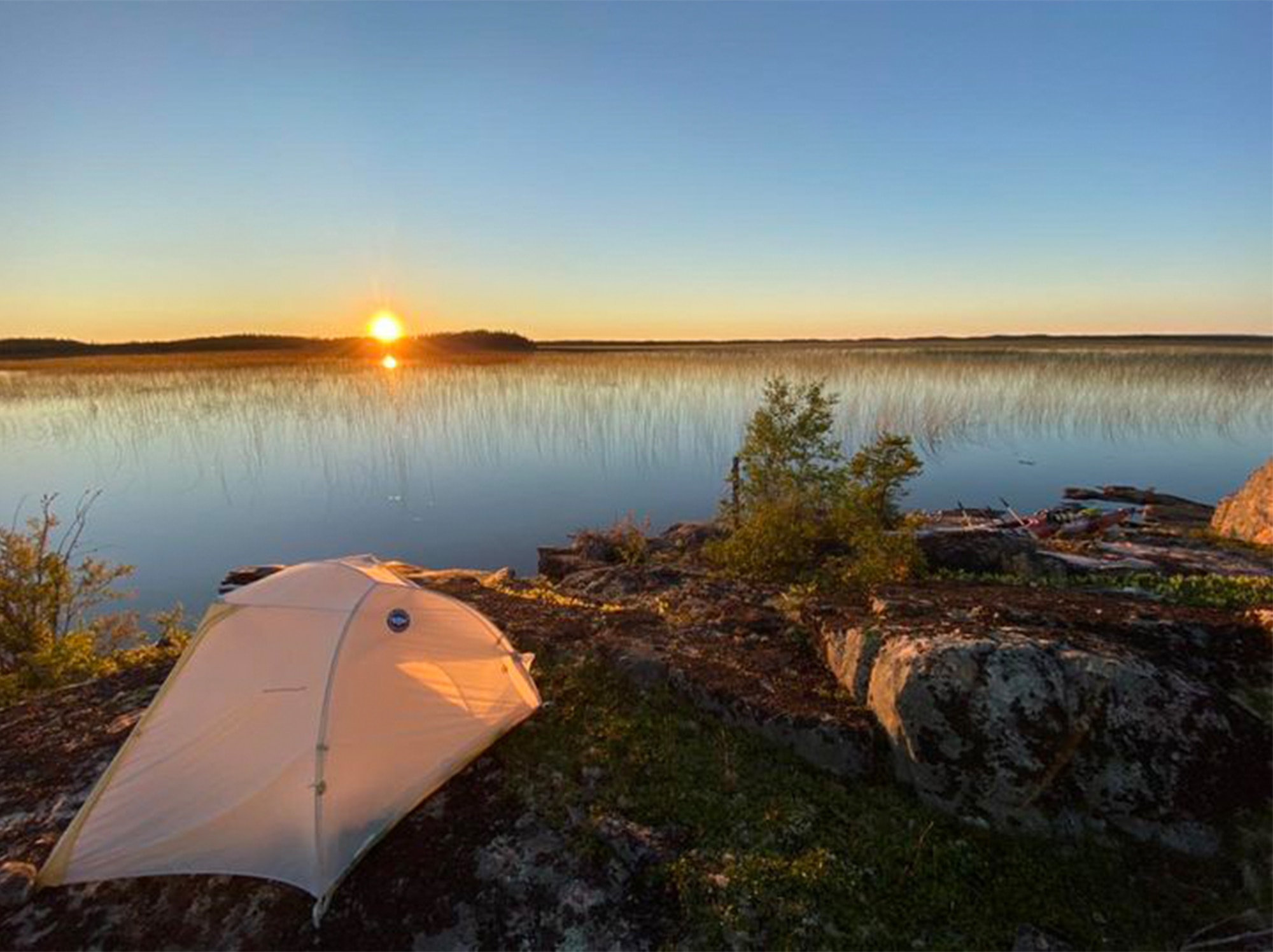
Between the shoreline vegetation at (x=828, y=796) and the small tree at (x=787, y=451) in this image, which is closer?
the shoreline vegetation at (x=828, y=796)

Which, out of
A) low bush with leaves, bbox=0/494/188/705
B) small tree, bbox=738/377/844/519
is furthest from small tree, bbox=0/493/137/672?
small tree, bbox=738/377/844/519

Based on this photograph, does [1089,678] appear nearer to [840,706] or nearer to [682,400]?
[840,706]

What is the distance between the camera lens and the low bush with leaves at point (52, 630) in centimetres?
771

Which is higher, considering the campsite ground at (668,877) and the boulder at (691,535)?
the campsite ground at (668,877)

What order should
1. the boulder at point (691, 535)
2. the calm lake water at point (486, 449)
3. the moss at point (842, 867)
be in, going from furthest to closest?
the calm lake water at point (486, 449)
the boulder at point (691, 535)
the moss at point (842, 867)

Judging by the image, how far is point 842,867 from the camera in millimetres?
4191

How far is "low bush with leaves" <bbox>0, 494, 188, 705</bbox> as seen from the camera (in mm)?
7715

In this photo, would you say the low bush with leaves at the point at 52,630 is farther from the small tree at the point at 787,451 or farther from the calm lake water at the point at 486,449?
the small tree at the point at 787,451

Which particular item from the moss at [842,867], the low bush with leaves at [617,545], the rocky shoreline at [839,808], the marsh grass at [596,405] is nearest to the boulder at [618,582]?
the low bush with leaves at [617,545]

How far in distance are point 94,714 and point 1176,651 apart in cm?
987

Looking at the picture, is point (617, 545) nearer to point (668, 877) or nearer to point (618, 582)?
point (618, 582)

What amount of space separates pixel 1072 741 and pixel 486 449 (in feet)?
62.1

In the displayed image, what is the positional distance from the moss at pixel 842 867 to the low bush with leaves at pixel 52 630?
6.22m

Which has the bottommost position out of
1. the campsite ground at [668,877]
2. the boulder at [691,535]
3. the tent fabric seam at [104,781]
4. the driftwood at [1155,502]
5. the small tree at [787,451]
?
the driftwood at [1155,502]
